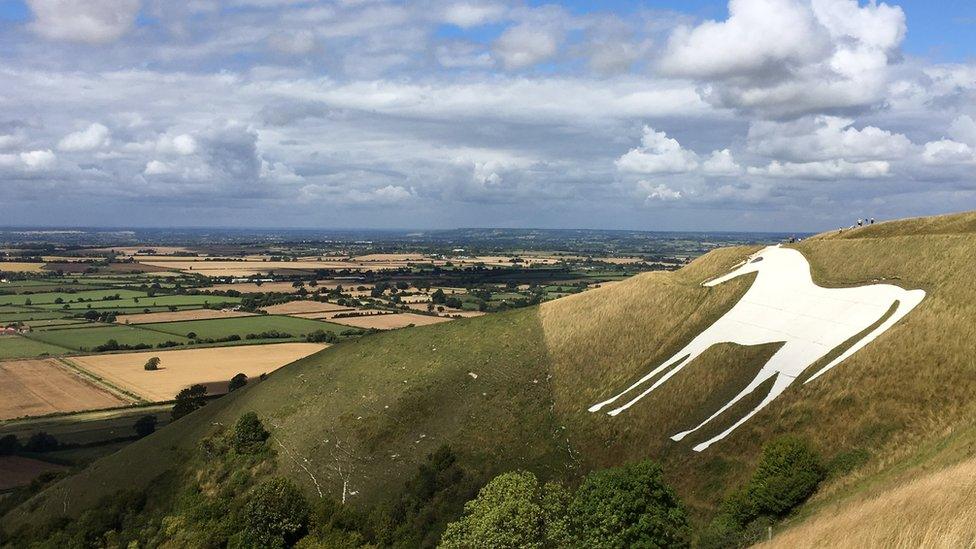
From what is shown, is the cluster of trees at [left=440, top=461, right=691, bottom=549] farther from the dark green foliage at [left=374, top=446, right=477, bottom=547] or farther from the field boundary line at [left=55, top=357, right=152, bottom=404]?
the field boundary line at [left=55, top=357, right=152, bottom=404]

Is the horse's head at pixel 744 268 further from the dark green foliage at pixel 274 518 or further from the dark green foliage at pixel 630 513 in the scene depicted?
the dark green foliage at pixel 274 518

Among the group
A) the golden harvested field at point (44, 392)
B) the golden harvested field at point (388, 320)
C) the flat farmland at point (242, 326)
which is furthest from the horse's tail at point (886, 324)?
the flat farmland at point (242, 326)

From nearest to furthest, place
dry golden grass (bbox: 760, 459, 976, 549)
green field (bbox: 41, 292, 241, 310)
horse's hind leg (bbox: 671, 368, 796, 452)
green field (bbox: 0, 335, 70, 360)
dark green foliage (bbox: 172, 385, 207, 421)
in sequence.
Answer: dry golden grass (bbox: 760, 459, 976, 549) < horse's hind leg (bbox: 671, 368, 796, 452) < dark green foliage (bbox: 172, 385, 207, 421) < green field (bbox: 0, 335, 70, 360) < green field (bbox: 41, 292, 241, 310)

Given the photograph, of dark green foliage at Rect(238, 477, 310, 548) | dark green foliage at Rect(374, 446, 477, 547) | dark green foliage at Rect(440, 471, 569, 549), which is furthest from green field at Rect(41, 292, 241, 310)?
dark green foliage at Rect(440, 471, 569, 549)

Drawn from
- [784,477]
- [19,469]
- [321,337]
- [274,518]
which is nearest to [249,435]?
[274,518]

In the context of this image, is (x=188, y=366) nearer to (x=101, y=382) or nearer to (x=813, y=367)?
(x=101, y=382)
